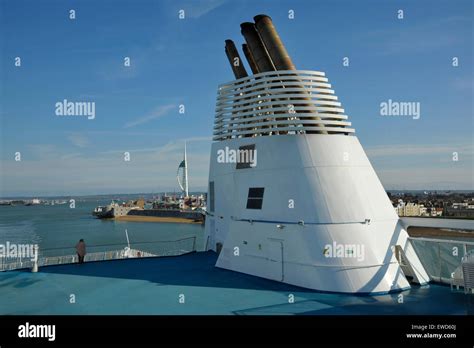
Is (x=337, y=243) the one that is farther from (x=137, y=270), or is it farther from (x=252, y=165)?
(x=137, y=270)

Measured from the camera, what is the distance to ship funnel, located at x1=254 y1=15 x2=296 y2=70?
1339 centimetres

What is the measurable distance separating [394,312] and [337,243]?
2362 millimetres

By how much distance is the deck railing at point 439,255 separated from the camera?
11.1 meters

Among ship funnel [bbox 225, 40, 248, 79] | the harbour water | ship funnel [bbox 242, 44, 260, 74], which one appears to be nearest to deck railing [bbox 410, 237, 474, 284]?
ship funnel [bbox 242, 44, 260, 74]

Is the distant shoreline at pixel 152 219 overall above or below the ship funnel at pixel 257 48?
below

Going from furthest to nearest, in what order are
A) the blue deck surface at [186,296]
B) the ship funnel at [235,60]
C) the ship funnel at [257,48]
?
the ship funnel at [235,60] → the ship funnel at [257,48] → the blue deck surface at [186,296]

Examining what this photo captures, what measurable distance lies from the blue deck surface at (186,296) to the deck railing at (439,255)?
1.84ft

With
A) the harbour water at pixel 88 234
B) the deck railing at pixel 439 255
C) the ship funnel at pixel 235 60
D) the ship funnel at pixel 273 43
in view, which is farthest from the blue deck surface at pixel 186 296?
the harbour water at pixel 88 234

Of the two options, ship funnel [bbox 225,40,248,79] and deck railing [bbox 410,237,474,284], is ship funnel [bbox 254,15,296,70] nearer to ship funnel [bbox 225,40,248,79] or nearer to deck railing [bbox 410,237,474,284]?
ship funnel [bbox 225,40,248,79]

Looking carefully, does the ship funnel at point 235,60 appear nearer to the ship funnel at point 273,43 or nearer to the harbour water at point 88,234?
the ship funnel at point 273,43

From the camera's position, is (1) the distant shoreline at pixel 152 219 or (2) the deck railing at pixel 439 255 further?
(1) the distant shoreline at pixel 152 219

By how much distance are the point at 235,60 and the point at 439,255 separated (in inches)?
420
